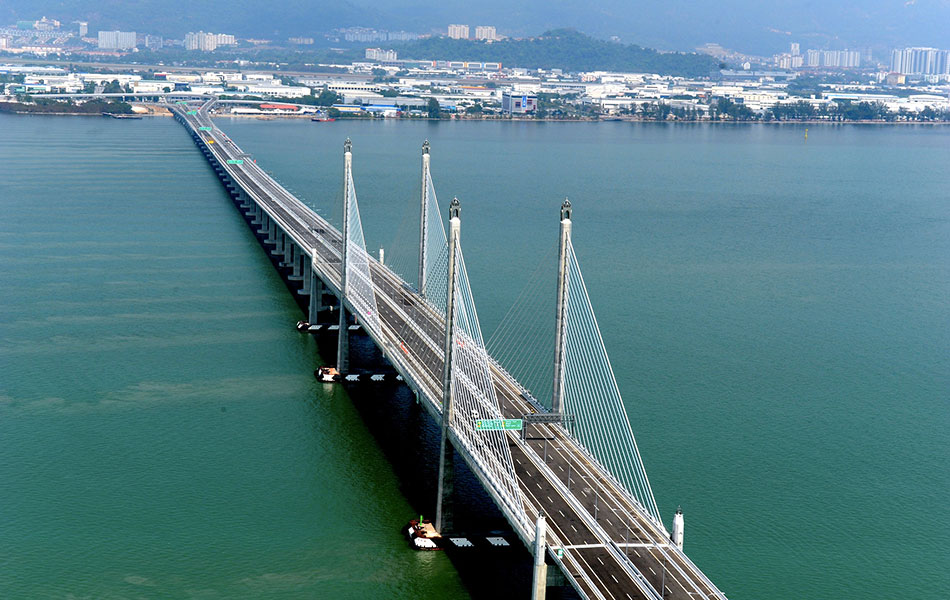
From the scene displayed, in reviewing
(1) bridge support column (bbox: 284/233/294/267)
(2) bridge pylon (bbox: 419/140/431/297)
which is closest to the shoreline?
(1) bridge support column (bbox: 284/233/294/267)

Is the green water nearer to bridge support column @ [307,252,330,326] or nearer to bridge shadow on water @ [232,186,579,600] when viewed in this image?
bridge shadow on water @ [232,186,579,600]

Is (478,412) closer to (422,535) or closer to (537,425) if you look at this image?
(537,425)

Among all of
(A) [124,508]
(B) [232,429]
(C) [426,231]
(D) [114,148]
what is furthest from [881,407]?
(D) [114,148]

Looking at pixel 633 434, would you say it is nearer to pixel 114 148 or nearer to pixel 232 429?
pixel 232 429

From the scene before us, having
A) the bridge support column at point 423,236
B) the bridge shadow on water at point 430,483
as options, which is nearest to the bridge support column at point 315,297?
the bridge shadow on water at point 430,483

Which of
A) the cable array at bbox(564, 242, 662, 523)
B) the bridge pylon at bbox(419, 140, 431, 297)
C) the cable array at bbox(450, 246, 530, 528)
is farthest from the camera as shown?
the bridge pylon at bbox(419, 140, 431, 297)
